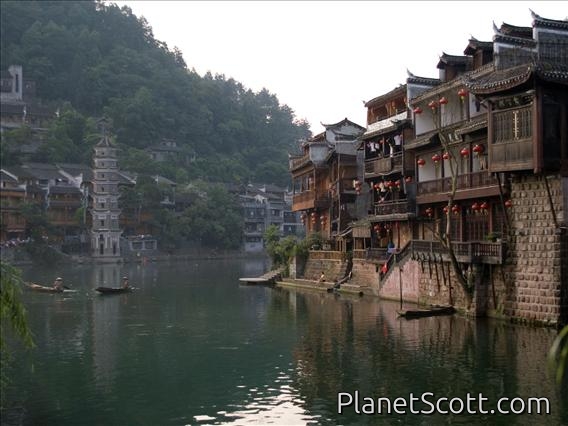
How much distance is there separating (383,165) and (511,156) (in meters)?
16.3

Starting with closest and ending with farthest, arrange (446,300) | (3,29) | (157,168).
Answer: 1. (446,300)
2. (157,168)
3. (3,29)

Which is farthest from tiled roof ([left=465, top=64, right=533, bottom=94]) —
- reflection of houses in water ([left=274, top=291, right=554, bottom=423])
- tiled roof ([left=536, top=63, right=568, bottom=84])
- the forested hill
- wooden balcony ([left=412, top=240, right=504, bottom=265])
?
the forested hill

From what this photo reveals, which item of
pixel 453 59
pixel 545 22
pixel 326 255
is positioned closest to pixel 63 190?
pixel 326 255

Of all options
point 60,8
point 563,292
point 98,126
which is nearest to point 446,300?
point 563,292

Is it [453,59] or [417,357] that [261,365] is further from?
[453,59]

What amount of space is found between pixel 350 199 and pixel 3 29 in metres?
103

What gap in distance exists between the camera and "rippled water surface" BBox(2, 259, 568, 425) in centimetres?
1815

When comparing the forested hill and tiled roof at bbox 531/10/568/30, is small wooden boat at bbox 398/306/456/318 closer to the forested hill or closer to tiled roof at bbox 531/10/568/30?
tiled roof at bbox 531/10/568/30

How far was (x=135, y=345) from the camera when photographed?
2839 centimetres

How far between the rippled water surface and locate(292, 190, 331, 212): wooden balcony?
57.9 feet

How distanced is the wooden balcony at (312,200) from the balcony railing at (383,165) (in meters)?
10.3

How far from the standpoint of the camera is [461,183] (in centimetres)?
3488

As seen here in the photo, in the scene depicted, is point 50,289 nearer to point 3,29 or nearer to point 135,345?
point 135,345

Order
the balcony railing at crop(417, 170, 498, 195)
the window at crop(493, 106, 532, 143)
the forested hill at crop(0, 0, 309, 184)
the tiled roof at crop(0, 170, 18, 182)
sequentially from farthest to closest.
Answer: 1. the forested hill at crop(0, 0, 309, 184)
2. the tiled roof at crop(0, 170, 18, 182)
3. the balcony railing at crop(417, 170, 498, 195)
4. the window at crop(493, 106, 532, 143)
